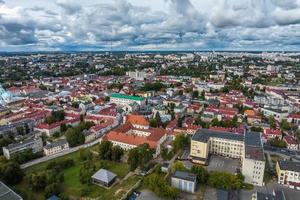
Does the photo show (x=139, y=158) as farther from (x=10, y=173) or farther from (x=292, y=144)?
(x=292, y=144)

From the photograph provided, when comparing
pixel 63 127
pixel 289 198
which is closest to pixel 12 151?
pixel 63 127

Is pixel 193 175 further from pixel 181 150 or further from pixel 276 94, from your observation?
pixel 276 94

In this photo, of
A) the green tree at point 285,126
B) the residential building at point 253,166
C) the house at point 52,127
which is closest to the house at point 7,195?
the house at point 52,127

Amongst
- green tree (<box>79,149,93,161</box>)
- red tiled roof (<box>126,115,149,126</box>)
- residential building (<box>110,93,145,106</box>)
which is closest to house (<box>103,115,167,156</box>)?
red tiled roof (<box>126,115,149,126</box>)

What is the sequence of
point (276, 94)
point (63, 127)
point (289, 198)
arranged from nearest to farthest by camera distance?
point (289, 198)
point (63, 127)
point (276, 94)

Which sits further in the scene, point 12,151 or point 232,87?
point 232,87

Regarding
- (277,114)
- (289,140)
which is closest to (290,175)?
(289,140)
